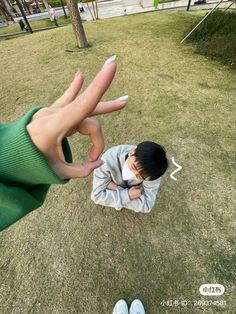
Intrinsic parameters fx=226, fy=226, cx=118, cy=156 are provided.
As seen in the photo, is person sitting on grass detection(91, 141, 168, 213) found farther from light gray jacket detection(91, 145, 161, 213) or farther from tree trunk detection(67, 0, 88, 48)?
tree trunk detection(67, 0, 88, 48)

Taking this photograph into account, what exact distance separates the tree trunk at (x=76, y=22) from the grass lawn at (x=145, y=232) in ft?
10.1

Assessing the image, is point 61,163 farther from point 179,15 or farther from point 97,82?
point 179,15

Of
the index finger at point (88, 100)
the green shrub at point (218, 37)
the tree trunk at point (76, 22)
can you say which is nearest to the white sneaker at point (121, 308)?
the index finger at point (88, 100)

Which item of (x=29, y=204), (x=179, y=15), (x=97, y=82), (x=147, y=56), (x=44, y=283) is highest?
(x=97, y=82)

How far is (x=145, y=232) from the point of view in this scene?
98.0 inches

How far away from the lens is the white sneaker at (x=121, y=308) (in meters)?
1.96

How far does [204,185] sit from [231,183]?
0.34m

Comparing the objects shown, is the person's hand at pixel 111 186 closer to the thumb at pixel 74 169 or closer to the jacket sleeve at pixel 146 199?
the jacket sleeve at pixel 146 199

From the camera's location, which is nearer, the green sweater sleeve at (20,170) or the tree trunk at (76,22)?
the green sweater sleeve at (20,170)

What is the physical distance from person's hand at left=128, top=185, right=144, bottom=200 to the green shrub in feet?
15.2

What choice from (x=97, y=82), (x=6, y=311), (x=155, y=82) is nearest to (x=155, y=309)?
(x=6, y=311)

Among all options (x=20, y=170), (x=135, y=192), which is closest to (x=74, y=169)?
(x=20, y=170)

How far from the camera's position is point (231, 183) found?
288 cm

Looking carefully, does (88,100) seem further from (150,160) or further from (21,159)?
(150,160)
